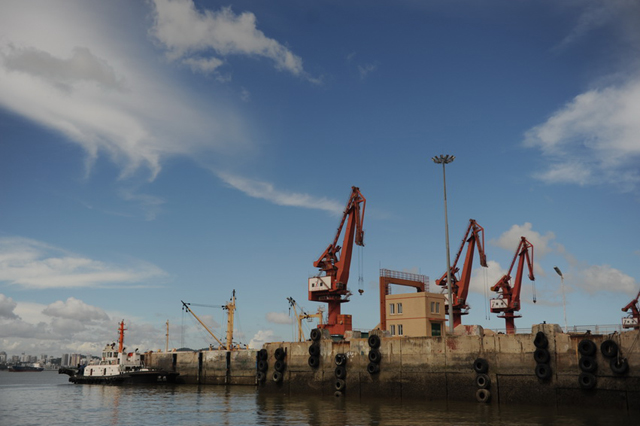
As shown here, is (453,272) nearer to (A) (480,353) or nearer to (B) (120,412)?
(A) (480,353)

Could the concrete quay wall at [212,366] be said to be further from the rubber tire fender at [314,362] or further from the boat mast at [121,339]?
the rubber tire fender at [314,362]

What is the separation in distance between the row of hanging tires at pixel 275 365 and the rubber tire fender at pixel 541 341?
24987 mm

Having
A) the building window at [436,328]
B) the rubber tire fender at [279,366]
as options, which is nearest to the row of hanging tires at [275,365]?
the rubber tire fender at [279,366]

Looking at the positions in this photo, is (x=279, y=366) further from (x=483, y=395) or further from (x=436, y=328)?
(x=436, y=328)

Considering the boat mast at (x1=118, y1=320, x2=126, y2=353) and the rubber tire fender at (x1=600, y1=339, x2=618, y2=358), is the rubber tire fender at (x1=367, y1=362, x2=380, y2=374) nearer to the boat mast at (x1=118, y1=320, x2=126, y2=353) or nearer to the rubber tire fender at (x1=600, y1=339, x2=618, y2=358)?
the rubber tire fender at (x1=600, y1=339, x2=618, y2=358)

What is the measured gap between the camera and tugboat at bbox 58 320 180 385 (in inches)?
2837

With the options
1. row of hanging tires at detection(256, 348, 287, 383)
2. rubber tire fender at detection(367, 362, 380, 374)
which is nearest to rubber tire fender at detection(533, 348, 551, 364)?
rubber tire fender at detection(367, 362, 380, 374)

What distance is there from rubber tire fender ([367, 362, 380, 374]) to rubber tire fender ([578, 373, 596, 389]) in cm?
1609

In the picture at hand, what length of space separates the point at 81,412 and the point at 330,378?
21.0 metres

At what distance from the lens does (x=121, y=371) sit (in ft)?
249

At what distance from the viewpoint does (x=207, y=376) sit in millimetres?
69125

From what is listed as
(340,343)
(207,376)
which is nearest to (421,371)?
(340,343)

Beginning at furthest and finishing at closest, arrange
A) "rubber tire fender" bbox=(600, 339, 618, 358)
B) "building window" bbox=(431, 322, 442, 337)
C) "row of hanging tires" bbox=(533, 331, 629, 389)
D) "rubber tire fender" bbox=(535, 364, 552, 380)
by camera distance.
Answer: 1. "building window" bbox=(431, 322, 442, 337)
2. "rubber tire fender" bbox=(535, 364, 552, 380)
3. "rubber tire fender" bbox=(600, 339, 618, 358)
4. "row of hanging tires" bbox=(533, 331, 629, 389)

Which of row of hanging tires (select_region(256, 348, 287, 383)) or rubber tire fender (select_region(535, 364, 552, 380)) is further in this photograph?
row of hanging tires (select_region(256, 348, 287, 383))
